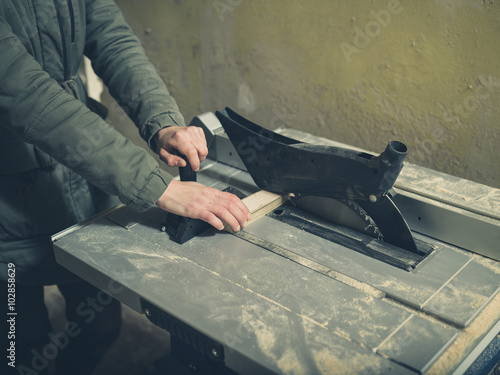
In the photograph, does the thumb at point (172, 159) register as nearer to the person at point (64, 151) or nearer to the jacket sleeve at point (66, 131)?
the person at point (64, 151)

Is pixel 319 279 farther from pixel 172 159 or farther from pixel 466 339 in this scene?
pixel 172 159

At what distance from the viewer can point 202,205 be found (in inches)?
43.8

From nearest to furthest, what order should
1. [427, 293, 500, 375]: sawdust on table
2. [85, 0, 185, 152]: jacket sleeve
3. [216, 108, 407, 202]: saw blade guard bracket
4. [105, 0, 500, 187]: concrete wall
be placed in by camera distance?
[427, 293, 500, 375]: sawdust on table
[216, 108, 407, 202]: saw blade guard bracket
[85, 0, 185, 152]: jacket sleeve
[105, 0, 500, 187]: concrete wall

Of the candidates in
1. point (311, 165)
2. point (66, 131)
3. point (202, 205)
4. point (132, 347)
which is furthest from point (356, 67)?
point (132, 347)

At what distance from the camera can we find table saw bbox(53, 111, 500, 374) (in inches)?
33.1

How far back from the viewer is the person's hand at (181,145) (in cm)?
123

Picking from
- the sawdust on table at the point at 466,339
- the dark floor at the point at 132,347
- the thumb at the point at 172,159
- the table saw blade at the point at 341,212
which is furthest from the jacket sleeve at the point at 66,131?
the dark floor at the point at 132,347

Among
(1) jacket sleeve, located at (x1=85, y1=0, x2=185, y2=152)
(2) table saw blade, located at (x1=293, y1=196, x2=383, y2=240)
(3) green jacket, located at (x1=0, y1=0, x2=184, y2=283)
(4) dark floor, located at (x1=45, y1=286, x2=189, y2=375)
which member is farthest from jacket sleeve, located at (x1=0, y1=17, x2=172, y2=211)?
(4) dark floor, located at (x1=45, y1=286, x2=189, y2=375)

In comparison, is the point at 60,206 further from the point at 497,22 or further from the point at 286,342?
the point at 497,22

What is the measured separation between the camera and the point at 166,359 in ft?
6.26

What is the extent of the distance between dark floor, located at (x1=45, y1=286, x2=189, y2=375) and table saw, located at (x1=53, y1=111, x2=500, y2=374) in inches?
30.3

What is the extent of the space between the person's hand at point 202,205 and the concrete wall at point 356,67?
0.90 metres

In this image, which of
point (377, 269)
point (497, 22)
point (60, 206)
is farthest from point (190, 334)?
point (497, 22)

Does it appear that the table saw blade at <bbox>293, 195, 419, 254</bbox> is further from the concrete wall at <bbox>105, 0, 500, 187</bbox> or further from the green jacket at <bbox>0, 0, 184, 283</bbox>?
the concrete wall at <bbox>105, 0, 500, 187</bbox>
